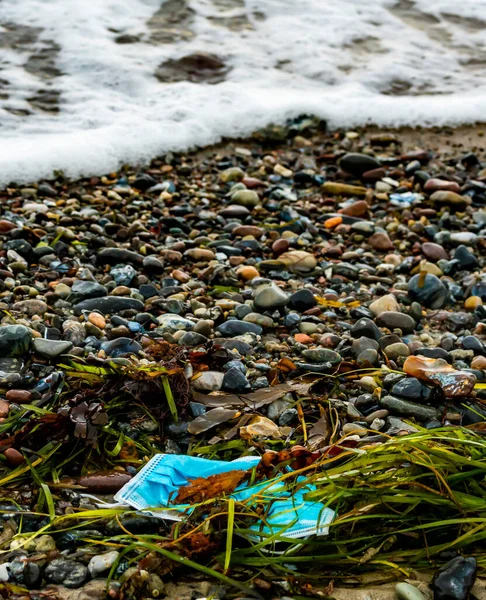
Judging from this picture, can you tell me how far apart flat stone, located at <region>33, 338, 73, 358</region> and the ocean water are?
2271 millimetres

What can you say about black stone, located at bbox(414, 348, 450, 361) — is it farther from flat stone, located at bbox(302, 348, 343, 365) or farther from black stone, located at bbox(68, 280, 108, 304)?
black stone, located at bbox(68, 280, 108, 304)

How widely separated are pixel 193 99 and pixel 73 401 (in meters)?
4.27

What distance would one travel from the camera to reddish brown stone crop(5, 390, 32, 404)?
2.59 m

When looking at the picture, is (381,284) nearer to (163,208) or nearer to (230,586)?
(163,208)

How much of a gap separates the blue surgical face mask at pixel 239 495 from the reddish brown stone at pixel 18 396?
63cm

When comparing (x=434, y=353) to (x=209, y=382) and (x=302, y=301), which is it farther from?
(x=209, y=382)

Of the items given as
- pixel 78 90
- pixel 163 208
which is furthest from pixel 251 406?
pixel 78 90

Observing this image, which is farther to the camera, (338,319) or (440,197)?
(440,197)

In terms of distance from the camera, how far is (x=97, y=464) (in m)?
2.35

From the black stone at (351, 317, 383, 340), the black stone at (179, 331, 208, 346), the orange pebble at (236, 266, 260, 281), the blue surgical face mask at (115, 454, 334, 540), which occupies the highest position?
the blue surgical face mask at (115, 454, 334, 540)

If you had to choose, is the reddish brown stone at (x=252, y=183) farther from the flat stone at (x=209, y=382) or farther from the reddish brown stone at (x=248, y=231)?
the flat stone at (x=209, y=382)

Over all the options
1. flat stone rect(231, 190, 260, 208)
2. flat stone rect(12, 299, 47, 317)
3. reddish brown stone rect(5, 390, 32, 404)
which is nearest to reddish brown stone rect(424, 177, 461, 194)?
flat stone rect(231, 190, 260, 208)

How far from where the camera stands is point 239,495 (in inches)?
83.1

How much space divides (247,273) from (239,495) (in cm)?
187
